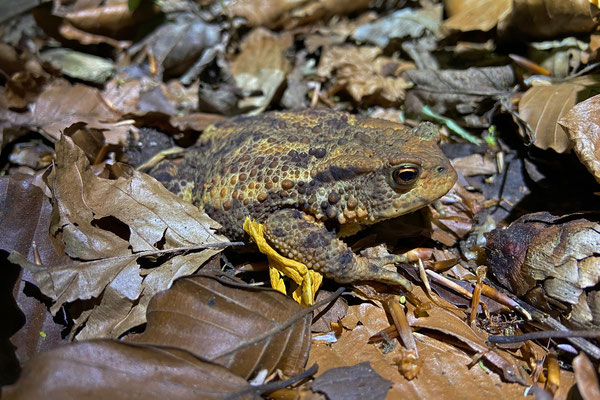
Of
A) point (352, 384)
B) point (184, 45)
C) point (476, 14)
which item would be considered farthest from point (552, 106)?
point (184, 45)

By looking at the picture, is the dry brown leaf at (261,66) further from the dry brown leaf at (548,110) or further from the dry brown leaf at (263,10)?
the dry brown leaf at (548,110)

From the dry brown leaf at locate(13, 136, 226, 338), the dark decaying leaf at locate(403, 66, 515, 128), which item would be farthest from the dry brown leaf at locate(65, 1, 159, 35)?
the dark decaying leaf at locate(403, 66, 515, 128)

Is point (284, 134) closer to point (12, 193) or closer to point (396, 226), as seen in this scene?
point (396, 226)

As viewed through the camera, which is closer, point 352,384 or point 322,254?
point 352,384

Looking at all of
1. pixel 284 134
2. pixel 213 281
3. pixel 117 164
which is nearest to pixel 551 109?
pixel 284 134

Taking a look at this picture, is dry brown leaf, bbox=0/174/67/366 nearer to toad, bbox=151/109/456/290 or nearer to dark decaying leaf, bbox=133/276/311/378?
dark decaying leaf, bbox=133/276/311/378

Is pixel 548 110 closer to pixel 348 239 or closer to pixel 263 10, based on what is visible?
pixel 348 239

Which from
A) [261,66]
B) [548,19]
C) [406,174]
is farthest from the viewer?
[261,66]
